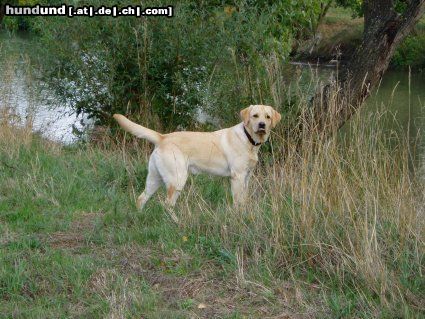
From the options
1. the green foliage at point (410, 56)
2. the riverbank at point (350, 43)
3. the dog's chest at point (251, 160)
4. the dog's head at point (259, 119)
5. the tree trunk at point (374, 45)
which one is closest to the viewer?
the dog's head at point (259, 119)

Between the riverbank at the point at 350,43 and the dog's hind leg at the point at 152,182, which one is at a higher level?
the riverbank at the point at 350,43

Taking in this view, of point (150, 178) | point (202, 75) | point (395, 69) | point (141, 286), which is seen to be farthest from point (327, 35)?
point (141, 286)

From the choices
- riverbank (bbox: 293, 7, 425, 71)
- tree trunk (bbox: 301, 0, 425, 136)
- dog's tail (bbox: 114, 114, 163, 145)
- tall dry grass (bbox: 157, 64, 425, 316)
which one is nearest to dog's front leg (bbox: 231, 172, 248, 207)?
tall dry grass (bbox: 157, 64, 425, 316)

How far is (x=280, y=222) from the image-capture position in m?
5.13

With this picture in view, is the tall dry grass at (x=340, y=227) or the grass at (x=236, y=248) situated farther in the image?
the tall dry grass at (x=340, y=227)

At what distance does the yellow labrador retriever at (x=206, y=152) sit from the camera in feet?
21.6

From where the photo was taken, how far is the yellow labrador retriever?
21.6 feet

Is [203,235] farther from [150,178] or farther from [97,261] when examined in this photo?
[150,178]

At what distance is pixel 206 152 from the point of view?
696 cm

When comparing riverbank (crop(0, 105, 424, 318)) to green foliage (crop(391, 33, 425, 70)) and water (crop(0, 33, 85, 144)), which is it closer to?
water (crop(0, 33, 85, 144))

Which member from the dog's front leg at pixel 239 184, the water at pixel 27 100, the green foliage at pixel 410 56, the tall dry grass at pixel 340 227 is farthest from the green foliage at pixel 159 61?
the green foliage at pixel 410 56

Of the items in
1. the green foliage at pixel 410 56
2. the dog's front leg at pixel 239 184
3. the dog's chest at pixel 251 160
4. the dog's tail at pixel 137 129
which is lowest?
the dog's front leg at pixel 239 184

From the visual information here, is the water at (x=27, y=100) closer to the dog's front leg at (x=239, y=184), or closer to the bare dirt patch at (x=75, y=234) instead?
the dog's front leg at (x=239, y=184)

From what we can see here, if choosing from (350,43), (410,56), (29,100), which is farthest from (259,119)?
(350,43)
